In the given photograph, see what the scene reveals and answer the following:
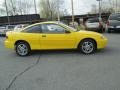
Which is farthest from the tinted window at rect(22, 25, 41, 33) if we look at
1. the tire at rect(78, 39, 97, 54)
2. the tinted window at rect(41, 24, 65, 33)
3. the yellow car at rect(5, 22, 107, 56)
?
the tire at rect(78, 39, 97, 54)

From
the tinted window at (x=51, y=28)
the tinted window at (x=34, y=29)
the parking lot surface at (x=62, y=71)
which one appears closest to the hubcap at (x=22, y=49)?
the parking lot surface at (x=62, y=71)

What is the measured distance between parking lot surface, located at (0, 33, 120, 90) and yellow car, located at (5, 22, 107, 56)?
1.11 ft

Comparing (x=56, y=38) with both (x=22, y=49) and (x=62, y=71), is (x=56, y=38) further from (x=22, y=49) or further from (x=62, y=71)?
(x=62, y=71)

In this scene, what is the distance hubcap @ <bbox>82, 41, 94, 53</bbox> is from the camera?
28.5 ft

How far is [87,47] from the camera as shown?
343 inches

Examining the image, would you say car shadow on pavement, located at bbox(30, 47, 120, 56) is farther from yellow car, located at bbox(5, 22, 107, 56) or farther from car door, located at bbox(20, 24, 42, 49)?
car door, located at bbox(20, 24, 42, 49)

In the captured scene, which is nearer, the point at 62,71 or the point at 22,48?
the point at 62,71

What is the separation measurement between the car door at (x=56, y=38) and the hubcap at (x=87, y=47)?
0.46 m

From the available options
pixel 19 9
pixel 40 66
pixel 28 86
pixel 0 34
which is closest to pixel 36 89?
pixel 28 86

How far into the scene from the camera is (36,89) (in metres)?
4.96

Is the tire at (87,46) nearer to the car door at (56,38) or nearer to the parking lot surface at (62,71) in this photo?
the parking lot surface at (62,71)

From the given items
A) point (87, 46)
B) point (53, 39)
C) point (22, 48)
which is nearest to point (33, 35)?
point (22, 48)

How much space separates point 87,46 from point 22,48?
2.76 m

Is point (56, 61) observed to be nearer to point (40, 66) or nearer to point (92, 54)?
point (40, 66)
